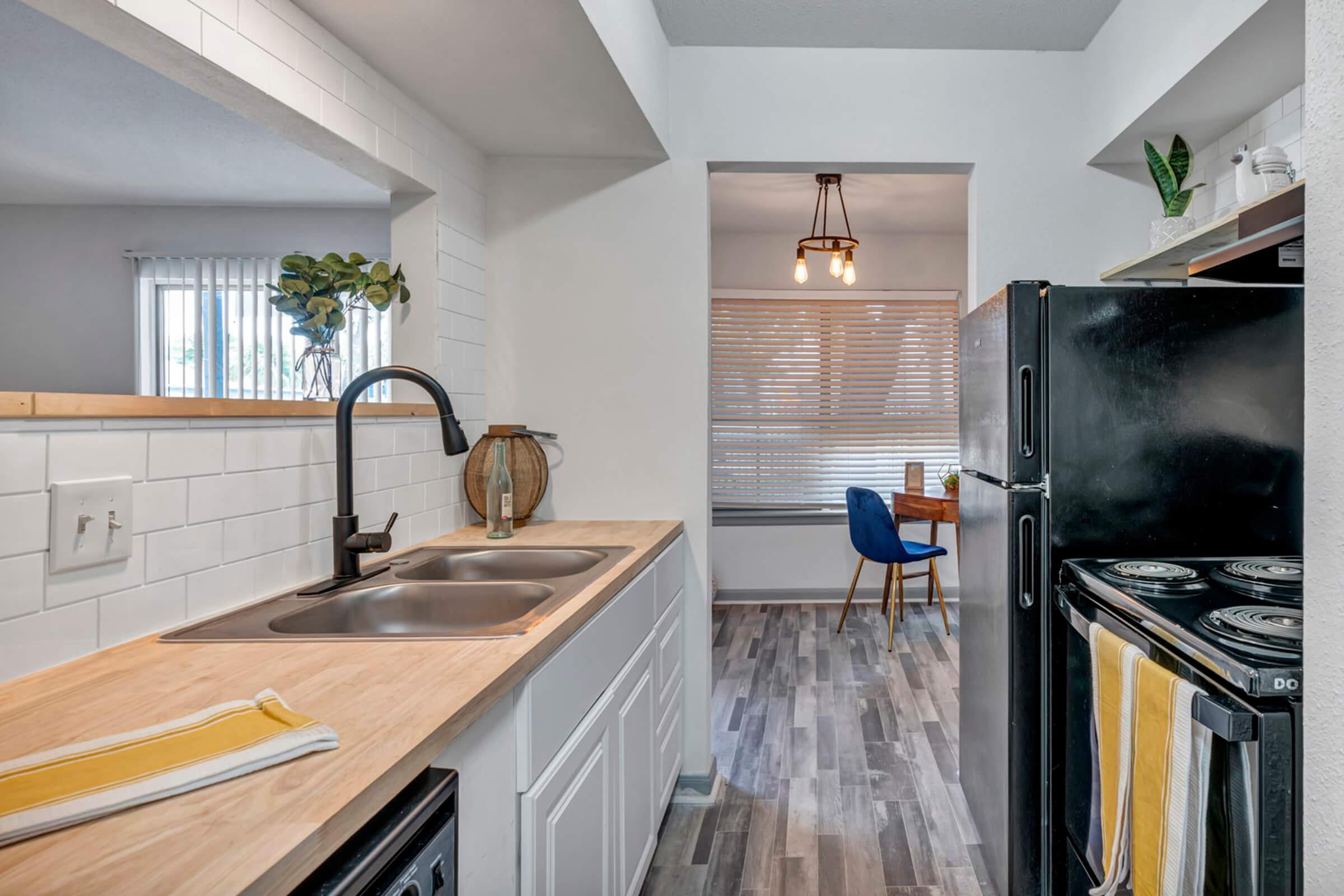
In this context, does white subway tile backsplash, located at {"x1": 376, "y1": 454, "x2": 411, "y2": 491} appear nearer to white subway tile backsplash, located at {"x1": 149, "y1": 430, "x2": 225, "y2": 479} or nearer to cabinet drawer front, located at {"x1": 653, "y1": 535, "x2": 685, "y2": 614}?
white subway tile backsplash, located at {"x1": 149, "y1": 430, "x2": 225, "y2": 479}

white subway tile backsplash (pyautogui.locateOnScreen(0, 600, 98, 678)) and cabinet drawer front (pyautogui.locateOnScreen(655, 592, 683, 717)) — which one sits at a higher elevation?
white subway tile backsplash (pyautogui.locateOnScreen(0, 600, 98, 678))

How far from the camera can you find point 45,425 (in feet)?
3.32

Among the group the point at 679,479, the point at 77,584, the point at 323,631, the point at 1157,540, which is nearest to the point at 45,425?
the point at 77,584

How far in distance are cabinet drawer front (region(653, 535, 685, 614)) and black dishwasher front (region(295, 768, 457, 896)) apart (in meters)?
1.18

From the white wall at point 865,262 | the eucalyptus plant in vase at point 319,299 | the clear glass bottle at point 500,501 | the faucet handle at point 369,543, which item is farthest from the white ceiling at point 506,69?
the white wall at point 865,262

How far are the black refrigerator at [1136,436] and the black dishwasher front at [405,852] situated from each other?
1431 mm

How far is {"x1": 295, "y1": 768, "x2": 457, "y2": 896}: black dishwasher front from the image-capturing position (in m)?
0.64

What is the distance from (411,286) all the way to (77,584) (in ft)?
4.13

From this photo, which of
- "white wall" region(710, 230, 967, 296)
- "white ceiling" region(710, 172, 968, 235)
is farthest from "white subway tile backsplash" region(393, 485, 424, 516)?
"white wall" region(710, 230, 967, 296)

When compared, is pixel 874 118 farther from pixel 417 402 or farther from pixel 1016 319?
pixel 417 402

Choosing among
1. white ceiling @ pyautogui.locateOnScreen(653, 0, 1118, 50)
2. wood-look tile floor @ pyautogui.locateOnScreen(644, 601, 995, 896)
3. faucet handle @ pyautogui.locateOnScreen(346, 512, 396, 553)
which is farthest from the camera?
white ceiling @ pyautogui.locateOnScreen(653, 0, 1118, 50)

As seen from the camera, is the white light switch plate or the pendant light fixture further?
the pendant light fixture

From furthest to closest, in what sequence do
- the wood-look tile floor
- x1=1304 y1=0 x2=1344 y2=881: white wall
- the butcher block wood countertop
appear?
the wood-look tile floor, x1=1304 y1=0 x2=1344 y2=881: white wall, the butcher block wood countertop

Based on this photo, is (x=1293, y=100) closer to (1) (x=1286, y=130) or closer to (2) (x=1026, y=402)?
(1) (x=1286, y=130)
